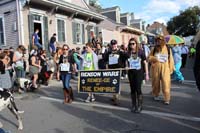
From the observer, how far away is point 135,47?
7801 millimetres

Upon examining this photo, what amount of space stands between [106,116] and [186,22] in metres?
66.6

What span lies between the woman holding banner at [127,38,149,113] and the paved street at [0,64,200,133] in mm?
298

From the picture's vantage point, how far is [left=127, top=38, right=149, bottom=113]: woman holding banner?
7.56 meters

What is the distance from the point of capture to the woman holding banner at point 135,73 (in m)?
7.56

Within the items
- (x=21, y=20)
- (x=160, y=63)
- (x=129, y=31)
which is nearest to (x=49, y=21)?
(x=21, y=20)

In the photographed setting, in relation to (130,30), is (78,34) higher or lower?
lower

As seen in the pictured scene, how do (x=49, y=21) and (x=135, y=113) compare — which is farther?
(x=49, y=21)

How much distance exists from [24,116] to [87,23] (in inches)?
695

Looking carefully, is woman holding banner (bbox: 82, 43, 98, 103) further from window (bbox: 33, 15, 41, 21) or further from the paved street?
window (bbox: 33, 15, 41, 21)

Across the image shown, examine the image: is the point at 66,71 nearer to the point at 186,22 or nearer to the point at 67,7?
the point at 67,7

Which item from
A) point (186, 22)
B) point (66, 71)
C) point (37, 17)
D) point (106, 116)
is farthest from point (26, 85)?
point (186, 22)

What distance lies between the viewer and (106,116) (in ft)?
24.1

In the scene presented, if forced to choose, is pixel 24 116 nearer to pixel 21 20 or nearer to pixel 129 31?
pixel 21 20

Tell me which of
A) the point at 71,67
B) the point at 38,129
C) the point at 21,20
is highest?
the point at 21,20
